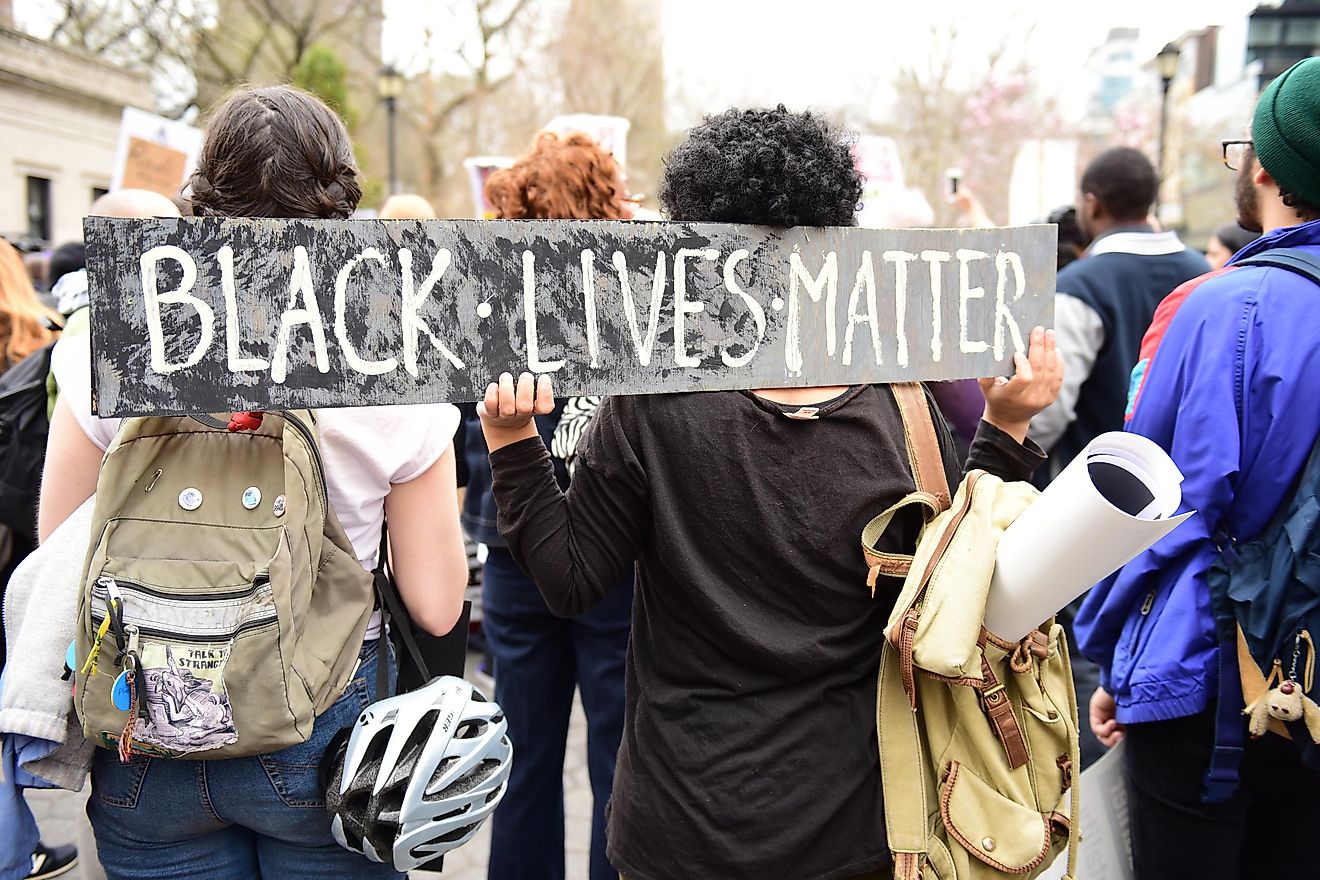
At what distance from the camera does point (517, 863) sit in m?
2.90

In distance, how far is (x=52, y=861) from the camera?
3.59 metres

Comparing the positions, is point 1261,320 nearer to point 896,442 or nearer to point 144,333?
point 896,442

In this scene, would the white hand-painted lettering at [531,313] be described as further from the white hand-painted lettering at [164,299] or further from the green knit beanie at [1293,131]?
the green knit beanie at [1293,131]

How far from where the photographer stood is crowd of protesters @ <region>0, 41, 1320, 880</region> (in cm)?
170

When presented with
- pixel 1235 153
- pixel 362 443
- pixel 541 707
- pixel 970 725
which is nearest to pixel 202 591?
pixel 362 443

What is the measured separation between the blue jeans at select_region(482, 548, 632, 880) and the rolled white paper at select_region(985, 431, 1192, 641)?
136 centimetres

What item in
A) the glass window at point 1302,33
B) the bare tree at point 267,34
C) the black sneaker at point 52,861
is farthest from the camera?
the bare tree at point 267,34

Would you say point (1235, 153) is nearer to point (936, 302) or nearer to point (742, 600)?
point (936, 302)

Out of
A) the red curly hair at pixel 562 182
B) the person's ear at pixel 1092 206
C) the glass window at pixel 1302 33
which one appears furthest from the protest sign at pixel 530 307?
the glass window at pixel 1302 33

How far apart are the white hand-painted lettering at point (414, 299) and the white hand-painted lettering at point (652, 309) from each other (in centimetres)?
28

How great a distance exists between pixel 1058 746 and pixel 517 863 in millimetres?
1713

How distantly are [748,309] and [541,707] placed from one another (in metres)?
1.59

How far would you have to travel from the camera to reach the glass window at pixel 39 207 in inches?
933

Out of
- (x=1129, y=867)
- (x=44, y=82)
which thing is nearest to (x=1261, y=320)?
(x=1129, y=867)
